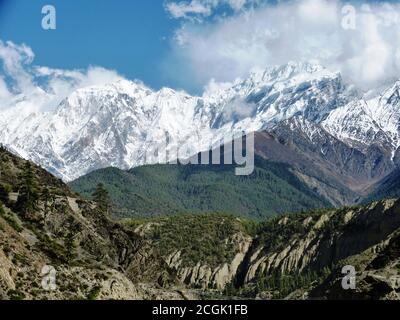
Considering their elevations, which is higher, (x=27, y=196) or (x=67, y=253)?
(x=27, y=196)

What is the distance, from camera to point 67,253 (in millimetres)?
125812

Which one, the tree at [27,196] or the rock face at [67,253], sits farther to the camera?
the tree at [27,196]

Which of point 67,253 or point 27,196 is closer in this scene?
point 67,253

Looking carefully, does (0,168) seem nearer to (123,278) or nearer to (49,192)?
(49,192)

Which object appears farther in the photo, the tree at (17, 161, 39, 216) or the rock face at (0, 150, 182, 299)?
the tree at (17, 161, 39, 216)

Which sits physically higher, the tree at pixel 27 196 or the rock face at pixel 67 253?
the tree at pixel 27 196

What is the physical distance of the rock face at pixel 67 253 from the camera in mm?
105750

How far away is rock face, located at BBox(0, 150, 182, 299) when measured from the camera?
10575 centimetres
